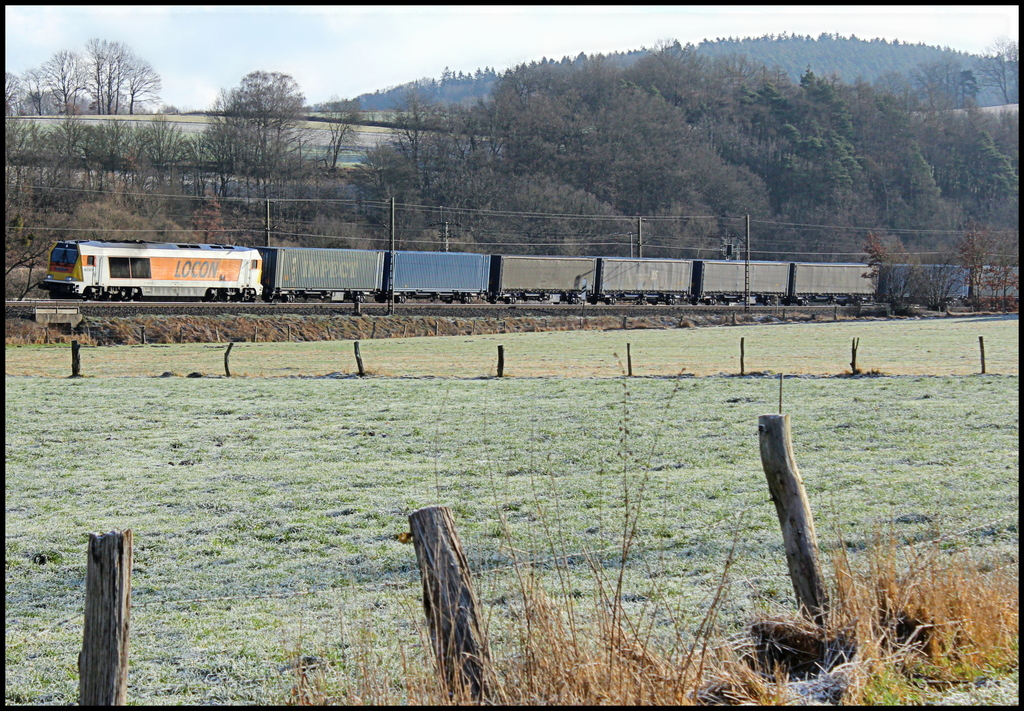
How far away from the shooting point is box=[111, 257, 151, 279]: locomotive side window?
44312mm

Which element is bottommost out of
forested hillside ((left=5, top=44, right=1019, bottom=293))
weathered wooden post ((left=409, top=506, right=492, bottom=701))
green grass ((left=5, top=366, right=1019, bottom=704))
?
green grass ((left=5, top=366, right=1019, bottom=704))

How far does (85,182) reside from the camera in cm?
7206

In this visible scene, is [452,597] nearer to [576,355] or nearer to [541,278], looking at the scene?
[576,355]

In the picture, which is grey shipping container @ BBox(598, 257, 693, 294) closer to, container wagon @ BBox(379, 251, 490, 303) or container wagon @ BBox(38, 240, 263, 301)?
container wagon @ BBox(379, 251, 490, 303)

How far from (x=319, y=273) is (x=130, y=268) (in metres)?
10.6

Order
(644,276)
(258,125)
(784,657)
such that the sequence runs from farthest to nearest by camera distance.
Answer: (258,125) → (644,276) → (784,657)

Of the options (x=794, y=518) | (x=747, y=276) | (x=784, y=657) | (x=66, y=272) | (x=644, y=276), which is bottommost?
(x=784, y=657)

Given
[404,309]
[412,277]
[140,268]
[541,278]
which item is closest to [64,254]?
[140,268]

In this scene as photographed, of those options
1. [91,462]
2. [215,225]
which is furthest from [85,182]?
[91,462]

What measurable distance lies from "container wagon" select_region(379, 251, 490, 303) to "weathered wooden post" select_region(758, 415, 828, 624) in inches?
1938

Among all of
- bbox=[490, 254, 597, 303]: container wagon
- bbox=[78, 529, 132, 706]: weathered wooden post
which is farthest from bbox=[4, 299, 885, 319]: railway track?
bbox=[78, 529, 132, 706]: weathered wooden post

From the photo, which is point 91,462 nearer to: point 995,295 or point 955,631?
point 955,631

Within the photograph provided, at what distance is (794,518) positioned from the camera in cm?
514

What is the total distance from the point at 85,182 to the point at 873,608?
7779 centimetres
